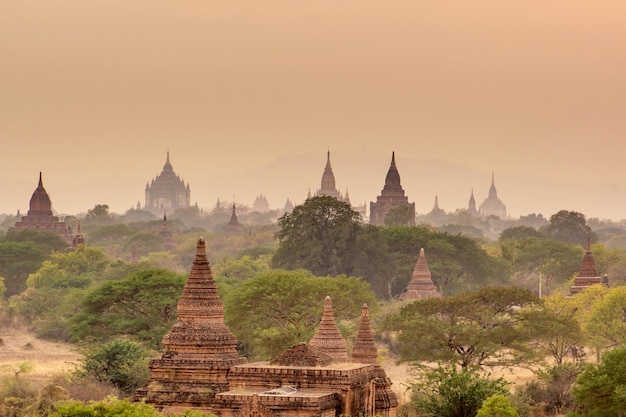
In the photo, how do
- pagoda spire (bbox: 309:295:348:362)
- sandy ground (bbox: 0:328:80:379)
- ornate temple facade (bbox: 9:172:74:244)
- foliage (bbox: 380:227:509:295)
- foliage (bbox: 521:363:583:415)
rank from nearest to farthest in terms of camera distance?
pagoda spire (bbox: 309:295:348:362)
foliage (bbox: 521:363:583:415)
sandy ground (bbox: 0:328:80:379)
foliage (bbox: 380:227:509:295)
ornate temple facade (bbox: 9:172:74:244)

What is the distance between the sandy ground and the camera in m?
65.2

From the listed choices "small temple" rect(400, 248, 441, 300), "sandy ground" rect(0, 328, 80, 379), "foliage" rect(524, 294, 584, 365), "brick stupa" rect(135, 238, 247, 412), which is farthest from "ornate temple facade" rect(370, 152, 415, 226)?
"brick stupa" rect(135, 238, 247, 412)

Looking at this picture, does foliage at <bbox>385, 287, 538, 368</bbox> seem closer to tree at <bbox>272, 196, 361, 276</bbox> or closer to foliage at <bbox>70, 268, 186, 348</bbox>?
foliage at <bbox>70, 268, 186, 348</bbox>

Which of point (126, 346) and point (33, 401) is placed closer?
point (33, 401)

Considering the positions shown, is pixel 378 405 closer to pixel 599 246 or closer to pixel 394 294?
pixel 394 294

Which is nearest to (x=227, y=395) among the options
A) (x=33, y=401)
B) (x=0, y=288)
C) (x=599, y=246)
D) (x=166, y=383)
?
(x=166, y=383)

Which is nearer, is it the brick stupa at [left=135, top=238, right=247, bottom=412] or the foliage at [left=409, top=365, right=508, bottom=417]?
the brick stupa at [left=135, top=238, right=247, bottom=412]

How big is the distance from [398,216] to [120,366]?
320ft

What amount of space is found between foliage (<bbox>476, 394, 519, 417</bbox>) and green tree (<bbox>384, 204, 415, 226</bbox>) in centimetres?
10885

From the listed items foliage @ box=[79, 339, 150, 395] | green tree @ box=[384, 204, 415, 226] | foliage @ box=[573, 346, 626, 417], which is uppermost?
green tree @ box=[384, 204, 415, 226]

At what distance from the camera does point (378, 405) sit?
45312mm

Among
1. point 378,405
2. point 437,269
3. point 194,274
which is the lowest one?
point 378,405

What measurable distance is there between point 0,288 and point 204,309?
6139 cm

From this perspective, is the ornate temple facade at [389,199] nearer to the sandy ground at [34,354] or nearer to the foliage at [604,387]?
the sandy ground at [34,354]
